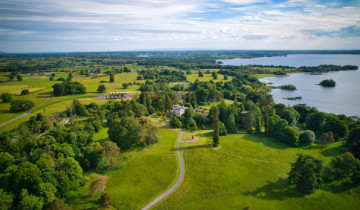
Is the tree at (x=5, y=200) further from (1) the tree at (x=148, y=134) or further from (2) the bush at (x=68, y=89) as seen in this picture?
(2) the bush at (x=68, y=89)

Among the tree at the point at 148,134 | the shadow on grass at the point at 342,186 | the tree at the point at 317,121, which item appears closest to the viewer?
the shadow on grass at the point at 342,186

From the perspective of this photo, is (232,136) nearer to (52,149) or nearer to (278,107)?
(278,107)

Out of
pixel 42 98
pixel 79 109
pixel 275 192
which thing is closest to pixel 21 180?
pixel 275 192

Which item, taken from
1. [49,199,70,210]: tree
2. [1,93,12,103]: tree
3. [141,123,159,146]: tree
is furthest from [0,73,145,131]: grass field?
[49,199,70,210]: tree

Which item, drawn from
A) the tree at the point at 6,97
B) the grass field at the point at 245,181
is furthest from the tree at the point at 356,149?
the tree at the point at 6,97

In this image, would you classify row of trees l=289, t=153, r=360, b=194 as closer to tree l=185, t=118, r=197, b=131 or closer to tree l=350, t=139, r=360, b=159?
tree l=350, t=139, r=360, b=159

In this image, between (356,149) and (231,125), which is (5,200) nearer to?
(231,125)
